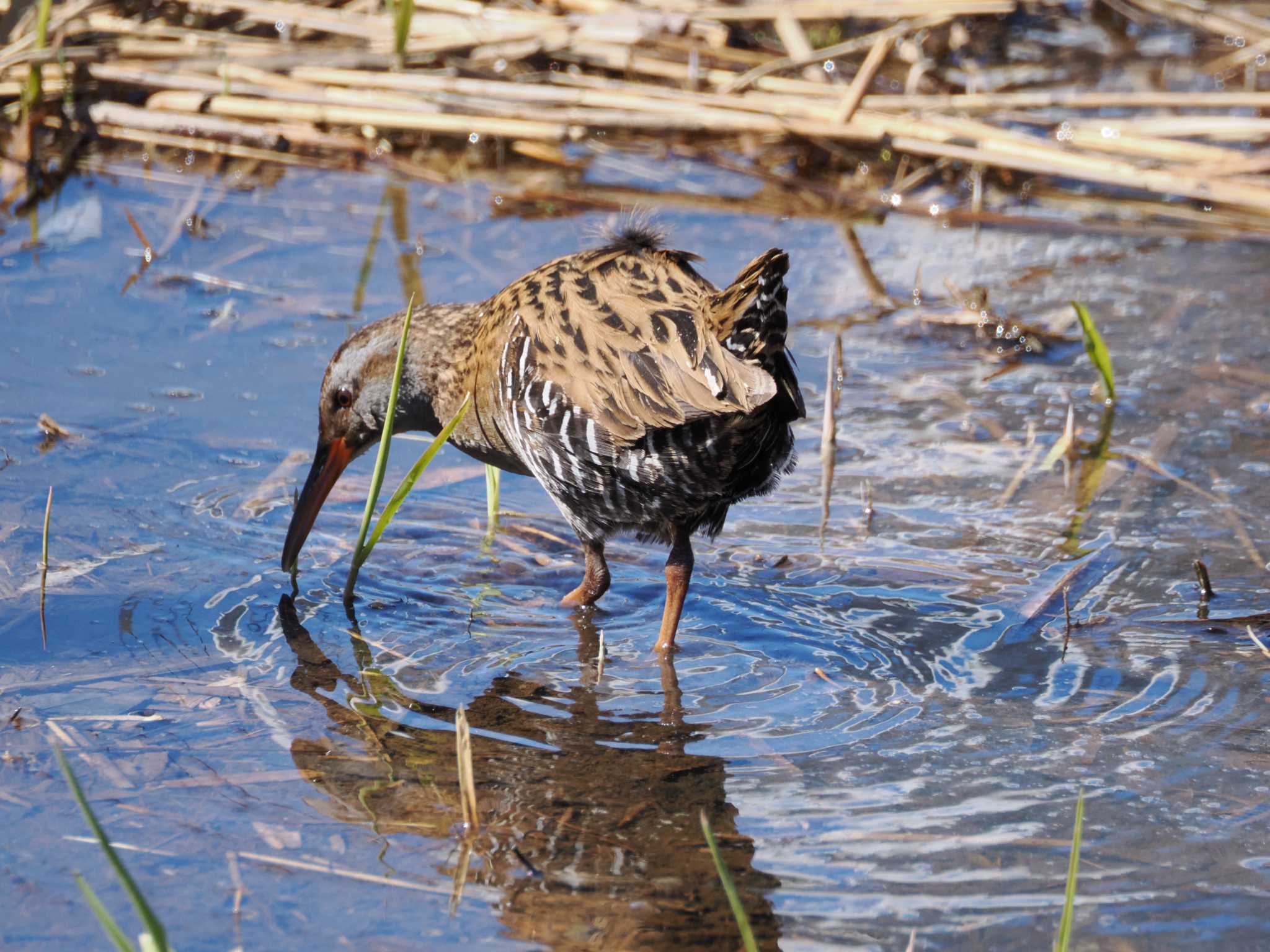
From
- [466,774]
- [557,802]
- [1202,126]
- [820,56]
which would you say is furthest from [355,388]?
[1202,126]

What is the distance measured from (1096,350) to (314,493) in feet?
7.61

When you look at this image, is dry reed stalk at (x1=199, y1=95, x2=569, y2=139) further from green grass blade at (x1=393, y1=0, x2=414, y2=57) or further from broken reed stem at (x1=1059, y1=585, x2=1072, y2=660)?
broken reed stem at (x1=1059, y1=585, x2=1072, y2=660)

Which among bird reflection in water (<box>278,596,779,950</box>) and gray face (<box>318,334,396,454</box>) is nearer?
bird reflection in water (<box>278,596,779,950</box>)

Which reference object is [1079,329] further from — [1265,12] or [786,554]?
[1265,12]

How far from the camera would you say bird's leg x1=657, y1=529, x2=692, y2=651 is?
11.3 feet

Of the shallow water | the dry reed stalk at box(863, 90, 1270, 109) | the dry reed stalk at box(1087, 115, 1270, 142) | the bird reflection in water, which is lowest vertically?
the bird reflection in water

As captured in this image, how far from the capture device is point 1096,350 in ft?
14.6

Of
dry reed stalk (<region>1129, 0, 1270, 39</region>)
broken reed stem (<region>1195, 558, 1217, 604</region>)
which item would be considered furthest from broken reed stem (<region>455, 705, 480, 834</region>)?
dry reed stalk (<region>1129, 0, 1270, 39</region>)

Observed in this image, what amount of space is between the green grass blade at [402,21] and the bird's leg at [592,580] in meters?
3.11

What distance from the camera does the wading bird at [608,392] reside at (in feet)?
10.3

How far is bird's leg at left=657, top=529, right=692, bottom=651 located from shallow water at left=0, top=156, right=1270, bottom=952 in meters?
0.08

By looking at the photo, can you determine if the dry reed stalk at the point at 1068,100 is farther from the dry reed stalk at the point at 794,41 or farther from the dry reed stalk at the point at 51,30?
the dry reed stalk at the point at 51,30

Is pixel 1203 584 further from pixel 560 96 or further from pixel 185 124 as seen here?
pixel 185 124

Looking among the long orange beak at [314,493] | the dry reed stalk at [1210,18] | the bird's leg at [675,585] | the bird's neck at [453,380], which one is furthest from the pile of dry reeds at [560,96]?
the bird's leg at [675,585]
